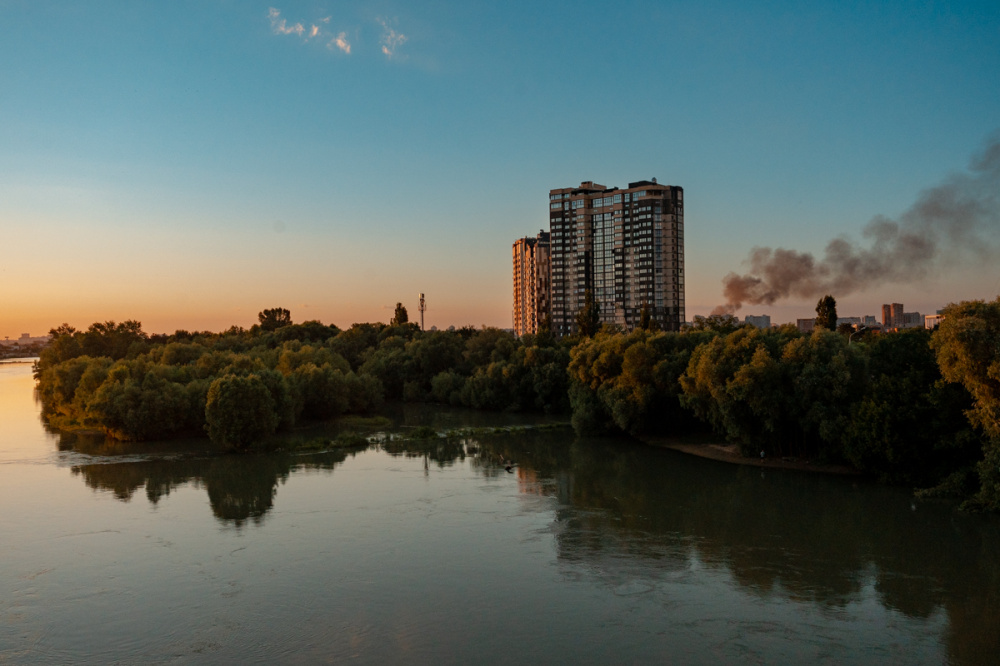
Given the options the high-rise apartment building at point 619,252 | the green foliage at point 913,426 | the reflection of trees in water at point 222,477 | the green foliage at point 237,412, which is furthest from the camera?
the high-rise apartment building at point 619,252

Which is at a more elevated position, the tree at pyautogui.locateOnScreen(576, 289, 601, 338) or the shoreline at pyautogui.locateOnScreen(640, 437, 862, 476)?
the tree at pyautogui.locateOnScreen(576, 289, 601, 338)

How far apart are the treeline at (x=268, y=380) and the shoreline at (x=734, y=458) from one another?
1607 cm

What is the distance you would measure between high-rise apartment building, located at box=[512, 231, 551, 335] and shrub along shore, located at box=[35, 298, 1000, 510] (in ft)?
131

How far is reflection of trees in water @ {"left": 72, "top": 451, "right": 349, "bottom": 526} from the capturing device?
2733cm

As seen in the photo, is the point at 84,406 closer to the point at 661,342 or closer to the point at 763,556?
the point at 661,342

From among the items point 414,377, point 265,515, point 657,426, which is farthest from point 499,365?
point 265,515

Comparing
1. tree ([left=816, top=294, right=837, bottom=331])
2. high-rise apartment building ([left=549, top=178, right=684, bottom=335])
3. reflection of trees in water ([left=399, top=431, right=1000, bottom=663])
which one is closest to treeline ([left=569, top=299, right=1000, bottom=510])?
reflection of trees in water ([left=399, top=431, right=1000, bottom=663])

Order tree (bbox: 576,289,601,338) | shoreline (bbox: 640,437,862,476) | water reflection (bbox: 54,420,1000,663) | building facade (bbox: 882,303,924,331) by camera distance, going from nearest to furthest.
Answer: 1. water reflection (bbox: 54,420,1000,663)
2. shoreline (bbox: 640,437,862,476)
3. tree (bbox: 576,289,601,338)
4. building facade (bbox: 882,303,924,331)

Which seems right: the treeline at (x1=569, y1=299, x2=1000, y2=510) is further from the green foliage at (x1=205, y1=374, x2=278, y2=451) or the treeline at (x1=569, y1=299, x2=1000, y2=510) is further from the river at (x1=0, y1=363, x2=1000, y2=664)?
the green foliage at (x1=205, y1=374, x2=278, y2=451)

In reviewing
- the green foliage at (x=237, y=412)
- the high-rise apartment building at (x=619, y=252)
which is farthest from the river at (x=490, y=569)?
the high-rise apartment building at (x=619, y=252)

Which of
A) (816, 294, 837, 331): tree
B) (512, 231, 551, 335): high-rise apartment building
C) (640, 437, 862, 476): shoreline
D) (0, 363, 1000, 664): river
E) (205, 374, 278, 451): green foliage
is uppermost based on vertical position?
(512, 231, 551, 335): high-rise apartment building

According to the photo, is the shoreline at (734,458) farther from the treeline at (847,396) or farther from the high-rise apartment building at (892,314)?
the high-rise apartment building at (892,314)

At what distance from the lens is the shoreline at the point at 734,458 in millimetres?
32000

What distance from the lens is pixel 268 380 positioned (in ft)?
146
